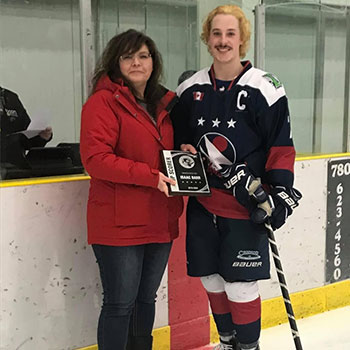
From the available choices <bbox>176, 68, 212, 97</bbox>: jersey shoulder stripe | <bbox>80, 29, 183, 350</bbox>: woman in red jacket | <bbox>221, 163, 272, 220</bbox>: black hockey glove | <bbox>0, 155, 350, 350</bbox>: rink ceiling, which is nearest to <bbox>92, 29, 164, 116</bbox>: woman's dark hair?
<bbox>80, 29, 183, 350</bbox>: woman in red jacket

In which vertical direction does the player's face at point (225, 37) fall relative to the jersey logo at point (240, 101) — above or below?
above

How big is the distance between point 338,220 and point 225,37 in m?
1.54

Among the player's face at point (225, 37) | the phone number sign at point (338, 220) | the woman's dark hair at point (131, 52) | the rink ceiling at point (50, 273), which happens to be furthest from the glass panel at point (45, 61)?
the phone number sign at point (338, 220)

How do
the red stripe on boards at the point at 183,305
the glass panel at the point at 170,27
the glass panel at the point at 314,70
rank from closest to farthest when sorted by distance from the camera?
the red stripe on boards at the point at 183,305
the glass panel at the point at 170,27
the glass panel at the point at 314,70

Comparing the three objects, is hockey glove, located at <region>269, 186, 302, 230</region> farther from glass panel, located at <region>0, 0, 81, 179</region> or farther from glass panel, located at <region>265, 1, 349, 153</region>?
glass panel, located at <region>265, 1, 349, 153</region>

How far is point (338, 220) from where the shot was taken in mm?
3029

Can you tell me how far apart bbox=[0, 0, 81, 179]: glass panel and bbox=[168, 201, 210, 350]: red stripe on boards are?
703 mm

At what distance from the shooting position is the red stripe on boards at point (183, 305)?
8.15 ft

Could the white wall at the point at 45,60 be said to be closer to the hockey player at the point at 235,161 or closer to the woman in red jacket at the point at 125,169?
the woman in red jacket at the point at 125,169

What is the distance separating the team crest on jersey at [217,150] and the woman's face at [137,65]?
1.01ft

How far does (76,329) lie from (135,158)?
0.83 meters

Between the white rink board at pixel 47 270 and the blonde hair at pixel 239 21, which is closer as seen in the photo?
the blonde hair at pixel 239 21

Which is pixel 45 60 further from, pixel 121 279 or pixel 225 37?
pixel 121 279

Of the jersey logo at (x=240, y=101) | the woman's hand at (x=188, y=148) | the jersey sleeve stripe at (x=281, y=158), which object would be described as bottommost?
the jersey sleeve stripe at (x=281, y=158)
